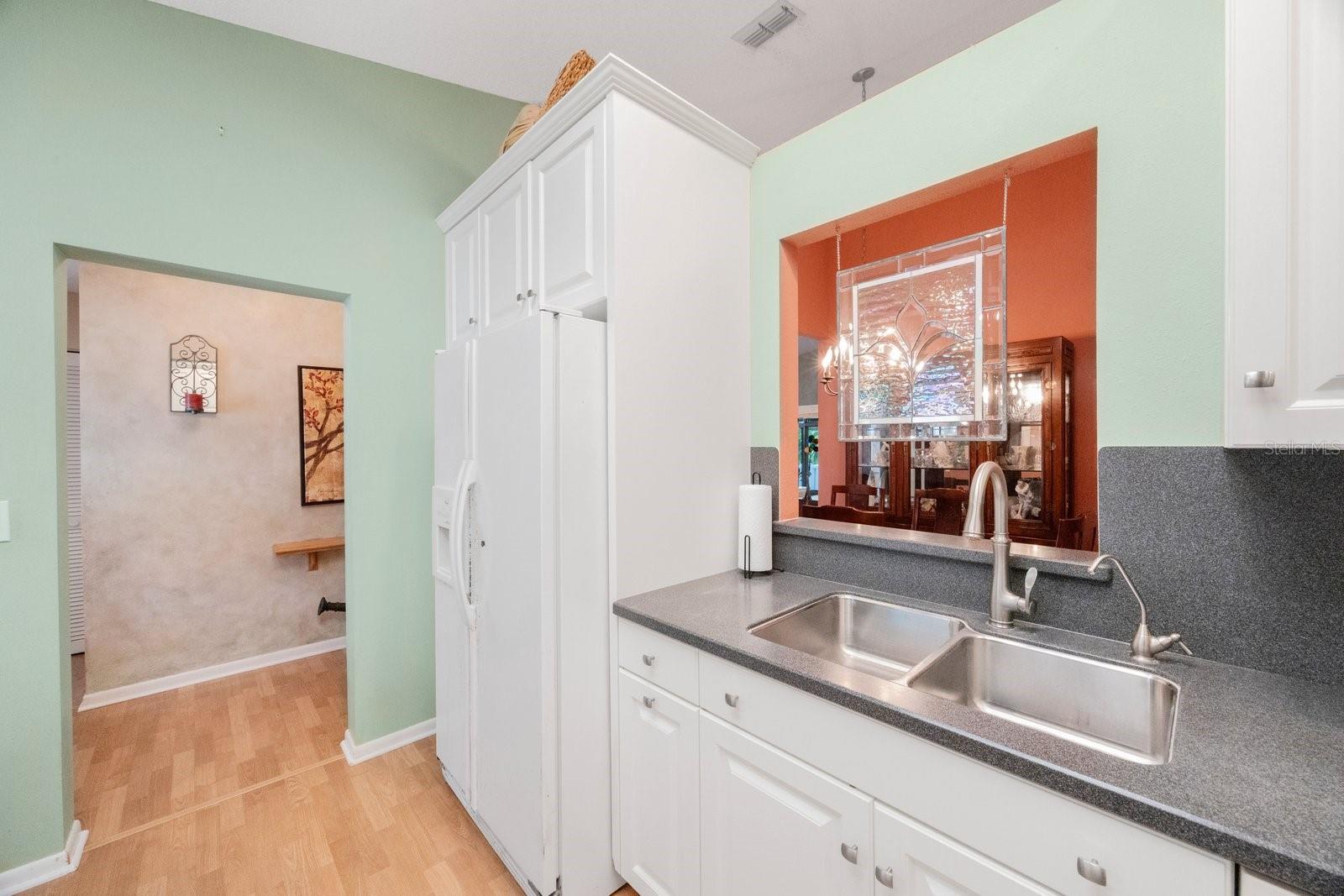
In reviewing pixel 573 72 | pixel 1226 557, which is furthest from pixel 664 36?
pixel 1226 557

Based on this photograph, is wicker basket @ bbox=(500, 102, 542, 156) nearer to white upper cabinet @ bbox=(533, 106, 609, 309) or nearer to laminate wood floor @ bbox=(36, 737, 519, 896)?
white upper cabinet @ bbox=(533, 106, 609, 309)

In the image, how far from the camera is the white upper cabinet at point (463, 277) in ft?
8.04

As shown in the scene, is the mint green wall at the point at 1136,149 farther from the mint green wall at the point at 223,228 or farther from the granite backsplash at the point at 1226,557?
the mint green wall at the point at 223,228

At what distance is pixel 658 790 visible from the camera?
1.50 meters

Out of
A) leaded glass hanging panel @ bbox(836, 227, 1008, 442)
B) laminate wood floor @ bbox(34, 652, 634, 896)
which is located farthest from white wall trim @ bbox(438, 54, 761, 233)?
laminate wood floor @ bbox(34, 652, 634, 896)

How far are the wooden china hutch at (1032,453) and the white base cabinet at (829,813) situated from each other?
82.8 inches

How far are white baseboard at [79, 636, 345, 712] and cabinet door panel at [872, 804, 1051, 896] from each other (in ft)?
12.8

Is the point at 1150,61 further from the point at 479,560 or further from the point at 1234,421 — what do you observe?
the point at 479,560

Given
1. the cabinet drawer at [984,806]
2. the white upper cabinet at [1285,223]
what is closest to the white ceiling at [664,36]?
the white upper cabinet at [1285,223]

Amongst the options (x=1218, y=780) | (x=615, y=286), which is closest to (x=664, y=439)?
(x=615, y=286)

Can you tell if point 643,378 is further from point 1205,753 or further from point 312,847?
point 312,847

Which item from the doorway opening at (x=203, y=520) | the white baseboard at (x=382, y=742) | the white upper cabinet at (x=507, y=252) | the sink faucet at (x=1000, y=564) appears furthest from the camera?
the doorway opening at (x=203, y=520)

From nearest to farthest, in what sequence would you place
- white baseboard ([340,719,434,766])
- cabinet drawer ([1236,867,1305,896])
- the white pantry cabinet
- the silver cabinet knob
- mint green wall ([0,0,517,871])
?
cabinet drawer ([1236,867,1305,896]) < the silver cabinet knob < the white pantry cabinet < mint green wall ([0,0,517,871]) < white baseboard ([340,719,434,766])

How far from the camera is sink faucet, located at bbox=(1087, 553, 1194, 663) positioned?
113cm
